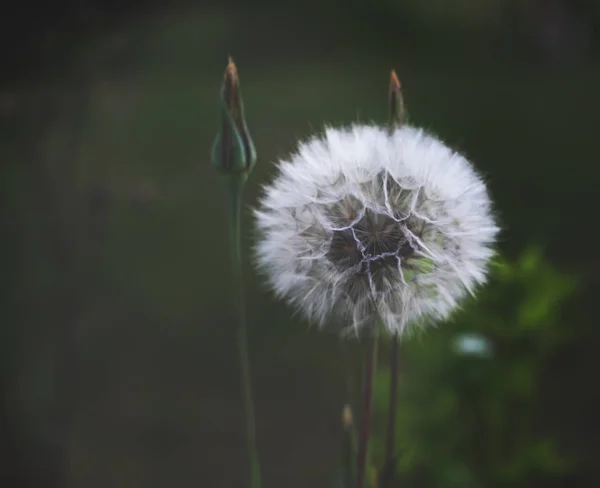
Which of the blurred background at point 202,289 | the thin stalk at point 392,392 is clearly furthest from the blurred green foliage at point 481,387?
the thin stalk at point 392,392

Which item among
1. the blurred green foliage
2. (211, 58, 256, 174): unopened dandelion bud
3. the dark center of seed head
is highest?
(211, 58, 256, 174): unopened dandelion bud

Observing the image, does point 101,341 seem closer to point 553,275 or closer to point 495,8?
point 553,275

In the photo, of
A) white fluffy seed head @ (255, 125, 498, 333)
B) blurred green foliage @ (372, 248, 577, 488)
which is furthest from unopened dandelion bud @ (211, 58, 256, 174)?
blurred green foliage @ (372, 248, 577, 488)

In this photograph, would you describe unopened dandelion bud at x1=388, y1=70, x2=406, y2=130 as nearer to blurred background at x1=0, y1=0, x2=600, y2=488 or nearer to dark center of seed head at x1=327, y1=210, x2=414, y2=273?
dark center of seed head at x1=327, y1=210, x2=414, y2=273

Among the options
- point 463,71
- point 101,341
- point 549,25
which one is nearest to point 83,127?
point 101,341

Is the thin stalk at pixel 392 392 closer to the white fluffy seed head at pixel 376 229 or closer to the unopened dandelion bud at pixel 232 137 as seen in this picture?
the white fluffy seed head at pixel 376 229

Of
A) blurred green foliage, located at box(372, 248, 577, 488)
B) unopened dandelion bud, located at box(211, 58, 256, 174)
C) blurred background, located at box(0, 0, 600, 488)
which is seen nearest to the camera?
unopened dandelion bud, located at box(211, 58, 256, 174)
